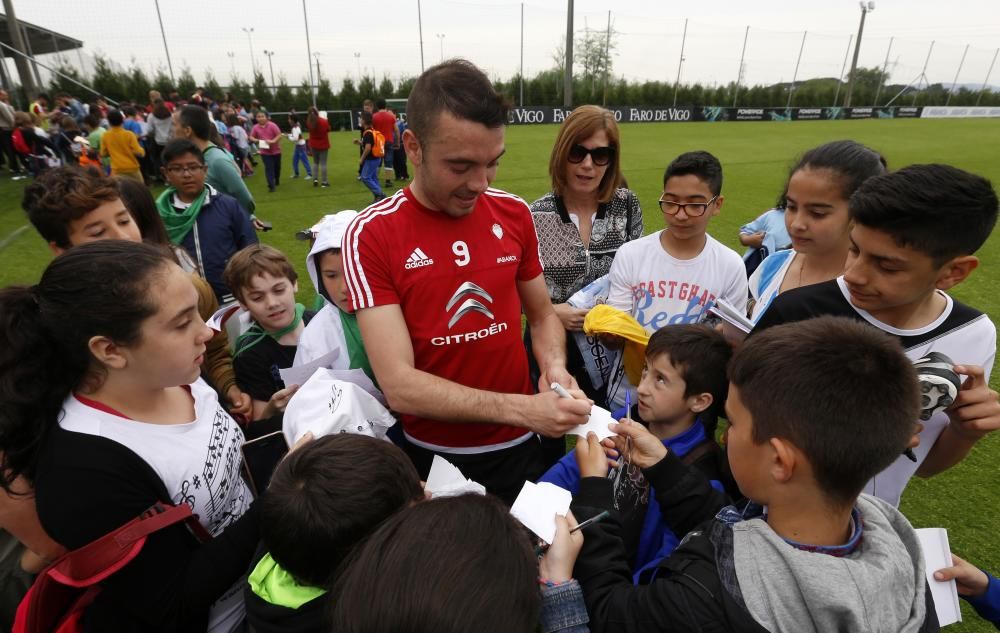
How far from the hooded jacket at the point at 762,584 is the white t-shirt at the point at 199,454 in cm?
117

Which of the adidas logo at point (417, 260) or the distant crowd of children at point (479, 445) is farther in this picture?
the adidas logo at point (417, 260)

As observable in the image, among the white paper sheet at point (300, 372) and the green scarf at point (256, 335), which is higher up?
the white paper sheet at point (300, 372)

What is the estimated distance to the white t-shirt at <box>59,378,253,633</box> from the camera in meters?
1.41

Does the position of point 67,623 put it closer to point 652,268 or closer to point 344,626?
point 344,626

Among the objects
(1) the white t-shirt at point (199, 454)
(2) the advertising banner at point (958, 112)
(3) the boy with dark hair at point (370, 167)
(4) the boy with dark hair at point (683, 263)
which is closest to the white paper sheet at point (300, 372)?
(1) the white t-shirt at point (199, 454)

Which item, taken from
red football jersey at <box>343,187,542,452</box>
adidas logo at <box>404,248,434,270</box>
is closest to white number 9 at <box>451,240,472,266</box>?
red football jersey at <box>343,187,542,452</box>

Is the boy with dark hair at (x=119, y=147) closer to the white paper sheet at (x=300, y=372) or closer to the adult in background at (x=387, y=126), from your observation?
the adult in background at (x=387, y=126)

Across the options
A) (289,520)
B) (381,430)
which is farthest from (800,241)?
(289,520)

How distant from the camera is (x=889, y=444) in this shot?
1164mm

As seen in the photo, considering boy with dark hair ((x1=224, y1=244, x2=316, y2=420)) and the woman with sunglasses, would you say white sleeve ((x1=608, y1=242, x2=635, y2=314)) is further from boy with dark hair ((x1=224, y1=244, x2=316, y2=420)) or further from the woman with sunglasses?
boy with dark hair ((x1=224, y1=244, x2=316, y2=420))

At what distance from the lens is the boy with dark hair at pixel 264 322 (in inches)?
105

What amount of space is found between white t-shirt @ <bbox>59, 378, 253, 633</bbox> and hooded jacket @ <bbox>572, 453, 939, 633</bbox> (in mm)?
1165

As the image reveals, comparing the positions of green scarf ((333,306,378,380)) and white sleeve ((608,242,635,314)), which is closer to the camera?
green scarf ((333,306,378,380))

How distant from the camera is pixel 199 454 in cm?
158
